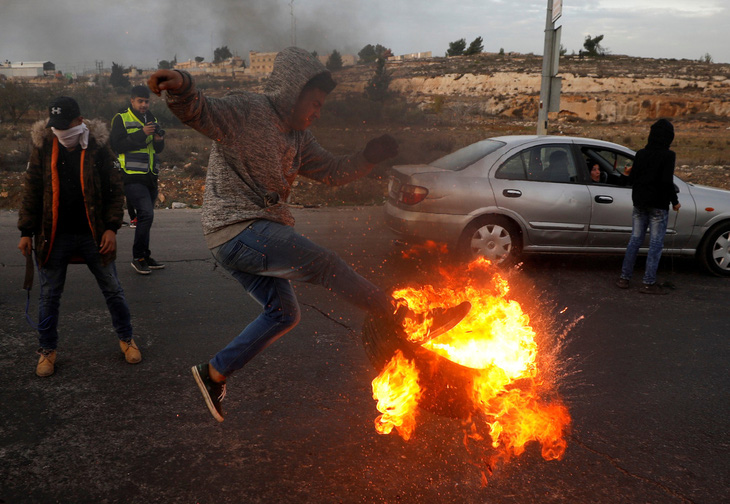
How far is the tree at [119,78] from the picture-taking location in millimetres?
41656

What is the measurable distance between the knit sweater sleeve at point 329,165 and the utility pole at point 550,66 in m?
9.09

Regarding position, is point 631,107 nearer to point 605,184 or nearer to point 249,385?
point 605,184

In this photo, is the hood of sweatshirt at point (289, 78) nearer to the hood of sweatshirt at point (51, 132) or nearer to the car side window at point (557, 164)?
the hood of sweatshirt at point (51, 132)

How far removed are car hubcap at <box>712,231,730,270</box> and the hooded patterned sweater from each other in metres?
6.34

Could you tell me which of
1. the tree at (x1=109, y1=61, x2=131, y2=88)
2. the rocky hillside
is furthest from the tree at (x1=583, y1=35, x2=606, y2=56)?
the tree at (x1=109, y1=61, x2=131, y2=88)

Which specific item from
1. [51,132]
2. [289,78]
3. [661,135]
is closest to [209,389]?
[289,78]

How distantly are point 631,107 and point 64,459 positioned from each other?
4786 centimetres

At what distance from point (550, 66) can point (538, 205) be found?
19.0 ft

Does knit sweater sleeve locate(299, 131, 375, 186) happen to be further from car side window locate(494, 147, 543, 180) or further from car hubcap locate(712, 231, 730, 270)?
car hubcap locate(712, 231, 730, 270)

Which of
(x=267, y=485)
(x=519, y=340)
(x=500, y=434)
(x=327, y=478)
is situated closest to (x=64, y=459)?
(x=267, y=485)

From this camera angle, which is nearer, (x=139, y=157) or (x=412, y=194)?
(x=139, y=157)

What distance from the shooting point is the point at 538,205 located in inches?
272

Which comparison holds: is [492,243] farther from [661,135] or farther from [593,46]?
[593,46]

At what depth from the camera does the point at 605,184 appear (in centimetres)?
712
